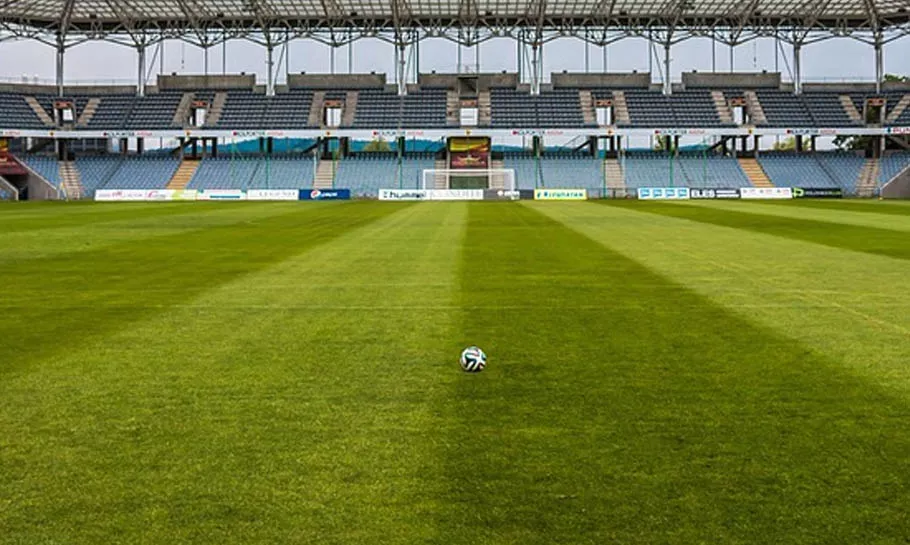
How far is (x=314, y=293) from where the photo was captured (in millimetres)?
12023

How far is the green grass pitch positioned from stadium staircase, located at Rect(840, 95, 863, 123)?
67173 millimetres

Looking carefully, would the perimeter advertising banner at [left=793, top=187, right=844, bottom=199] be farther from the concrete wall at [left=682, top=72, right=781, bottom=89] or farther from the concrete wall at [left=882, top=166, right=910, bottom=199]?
the concrete wall at [left=682, top=72, right=781, bottom=89]

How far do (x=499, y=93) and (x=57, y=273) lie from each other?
220ft

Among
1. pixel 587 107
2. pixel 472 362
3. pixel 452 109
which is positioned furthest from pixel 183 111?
pixel 472 362

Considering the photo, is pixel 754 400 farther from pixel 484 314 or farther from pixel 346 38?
pixel 346 38

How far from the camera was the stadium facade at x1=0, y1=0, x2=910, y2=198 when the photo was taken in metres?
69.5

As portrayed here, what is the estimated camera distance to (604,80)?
8038 centimetres

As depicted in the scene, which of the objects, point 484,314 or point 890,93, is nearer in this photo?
point 484,314

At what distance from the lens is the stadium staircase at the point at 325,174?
2835 inches

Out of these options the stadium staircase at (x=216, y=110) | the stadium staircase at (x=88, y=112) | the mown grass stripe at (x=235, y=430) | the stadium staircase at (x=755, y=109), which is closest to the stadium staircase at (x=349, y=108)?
the stadium staircase at (x=216, y=110)

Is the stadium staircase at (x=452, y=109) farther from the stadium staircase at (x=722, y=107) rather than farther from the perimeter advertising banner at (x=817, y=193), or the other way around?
the perimeter advertising banner at (x=817, y=193)

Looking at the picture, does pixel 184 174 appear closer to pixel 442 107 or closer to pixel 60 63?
pixel 60 63

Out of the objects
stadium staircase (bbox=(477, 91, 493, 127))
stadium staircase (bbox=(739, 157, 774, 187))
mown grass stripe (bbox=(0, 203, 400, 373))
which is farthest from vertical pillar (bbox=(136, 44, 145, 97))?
mown grass stripe (bbox=(0, 203, 400, 373))

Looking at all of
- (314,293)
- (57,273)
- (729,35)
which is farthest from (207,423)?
(729,35)
